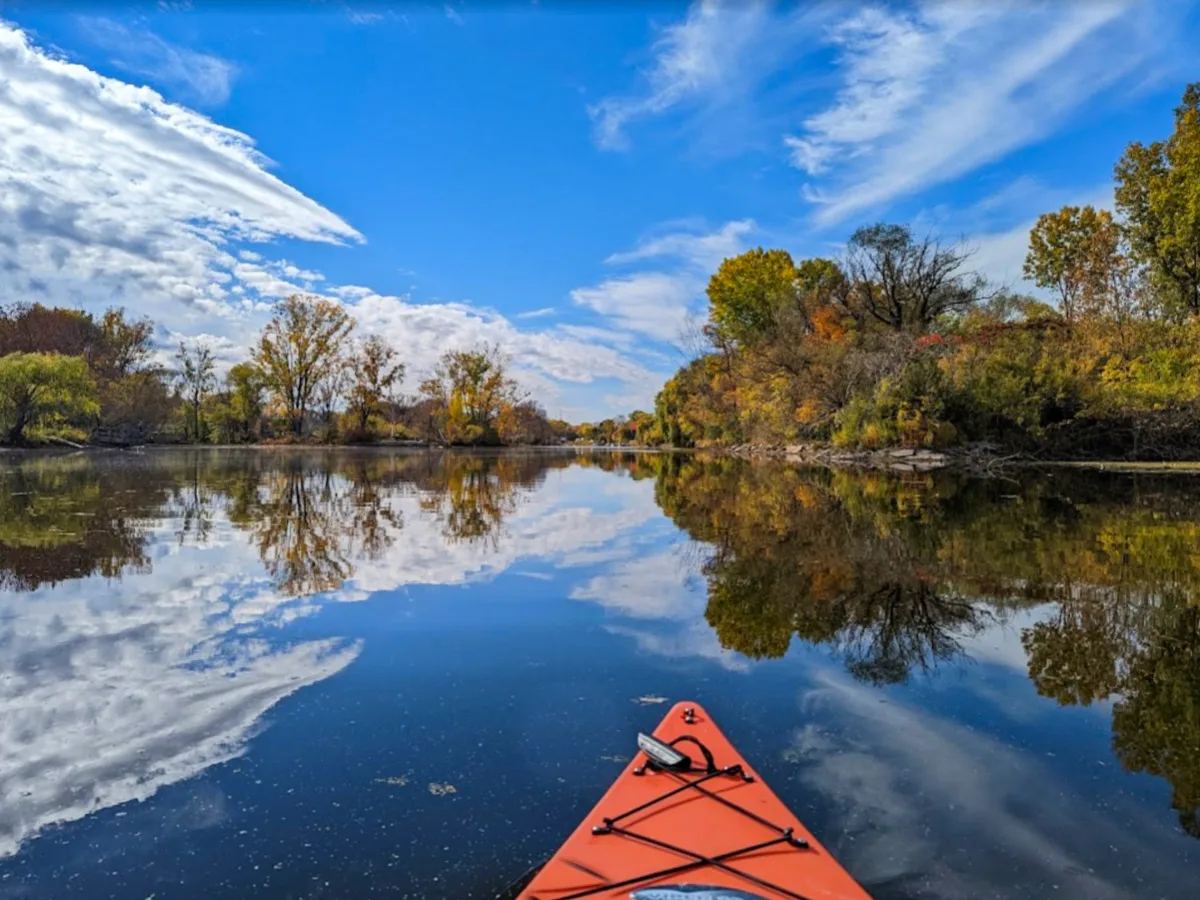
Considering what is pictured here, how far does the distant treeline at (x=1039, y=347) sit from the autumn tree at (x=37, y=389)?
34.8 m

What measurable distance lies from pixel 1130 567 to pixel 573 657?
249 inches

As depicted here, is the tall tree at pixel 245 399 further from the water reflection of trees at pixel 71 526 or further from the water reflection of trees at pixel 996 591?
the water reflection of trees at pixel 996 591

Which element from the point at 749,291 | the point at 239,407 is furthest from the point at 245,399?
the point at 749,291

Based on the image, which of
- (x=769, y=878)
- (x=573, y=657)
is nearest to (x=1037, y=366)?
(x=573, y=657)

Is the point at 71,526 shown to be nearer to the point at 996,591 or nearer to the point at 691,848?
the point at 691,848

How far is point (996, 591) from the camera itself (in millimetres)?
6219

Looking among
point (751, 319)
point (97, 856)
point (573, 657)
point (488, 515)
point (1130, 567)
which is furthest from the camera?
point (751, 319)

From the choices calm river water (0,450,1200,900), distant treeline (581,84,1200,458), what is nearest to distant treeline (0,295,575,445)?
distant treeline (581,84,1200,458)

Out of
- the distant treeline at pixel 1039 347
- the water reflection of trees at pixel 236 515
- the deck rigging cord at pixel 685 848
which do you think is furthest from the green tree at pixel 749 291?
the deck rigging cord at pixel 685 848

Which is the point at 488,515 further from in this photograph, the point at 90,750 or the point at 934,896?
the point at 934,896

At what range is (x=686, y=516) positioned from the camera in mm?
11680

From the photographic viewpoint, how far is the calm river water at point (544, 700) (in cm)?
235

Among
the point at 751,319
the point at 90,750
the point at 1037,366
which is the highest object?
the point at 751,319

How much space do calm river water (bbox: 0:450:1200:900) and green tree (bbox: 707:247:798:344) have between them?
36.5m
